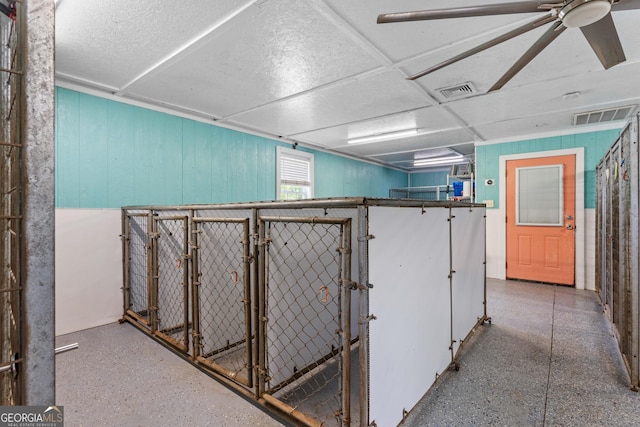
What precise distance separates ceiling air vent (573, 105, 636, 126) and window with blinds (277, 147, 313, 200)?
4264mm

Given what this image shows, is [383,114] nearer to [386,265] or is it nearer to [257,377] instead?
[386,265]

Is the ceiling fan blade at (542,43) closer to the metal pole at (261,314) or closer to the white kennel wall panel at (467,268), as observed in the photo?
the white kennel wall panel at (467,268)

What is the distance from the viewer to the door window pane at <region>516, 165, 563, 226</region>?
16.0 feet

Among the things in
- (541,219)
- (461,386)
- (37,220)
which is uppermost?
(37,220)

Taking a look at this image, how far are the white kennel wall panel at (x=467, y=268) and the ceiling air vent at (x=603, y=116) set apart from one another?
95.5 inches

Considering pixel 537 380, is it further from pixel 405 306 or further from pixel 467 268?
pixel 405 306

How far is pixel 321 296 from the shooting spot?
1713mm

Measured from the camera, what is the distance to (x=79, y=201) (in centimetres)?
305

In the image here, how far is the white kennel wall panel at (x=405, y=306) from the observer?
4.80ft

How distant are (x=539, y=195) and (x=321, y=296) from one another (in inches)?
201

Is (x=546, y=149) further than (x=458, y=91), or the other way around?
(x=546, y=149)

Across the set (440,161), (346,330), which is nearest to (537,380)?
(346,330)

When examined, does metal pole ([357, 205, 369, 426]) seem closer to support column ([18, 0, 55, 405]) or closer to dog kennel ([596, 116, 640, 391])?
support column ([18, 0, 55, 405])

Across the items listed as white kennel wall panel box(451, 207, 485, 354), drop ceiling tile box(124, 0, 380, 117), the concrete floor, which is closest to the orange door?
the concrete floor
